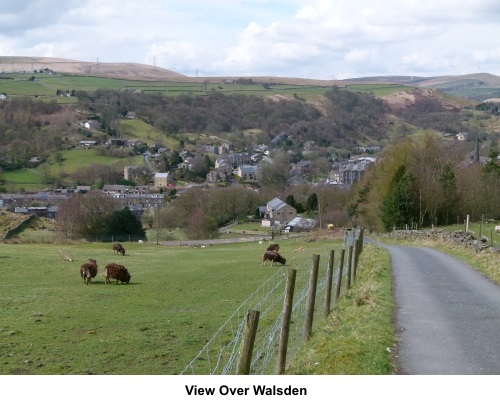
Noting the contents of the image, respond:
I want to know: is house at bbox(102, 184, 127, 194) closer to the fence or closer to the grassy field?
the grassy field

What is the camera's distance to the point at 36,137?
162 meters

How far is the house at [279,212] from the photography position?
348ft

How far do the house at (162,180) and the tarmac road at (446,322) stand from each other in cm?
12569

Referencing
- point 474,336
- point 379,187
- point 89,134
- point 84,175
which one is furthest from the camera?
point 89,134

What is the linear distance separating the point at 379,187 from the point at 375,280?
54087 mm

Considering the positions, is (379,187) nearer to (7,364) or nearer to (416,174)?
(416,174)

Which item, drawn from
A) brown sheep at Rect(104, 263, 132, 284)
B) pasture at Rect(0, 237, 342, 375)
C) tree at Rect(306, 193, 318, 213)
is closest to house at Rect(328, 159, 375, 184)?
tree at Rect(306, 193, 318, 213)

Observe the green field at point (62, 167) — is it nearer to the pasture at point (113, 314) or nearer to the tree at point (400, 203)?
the tree at point (400, 203)

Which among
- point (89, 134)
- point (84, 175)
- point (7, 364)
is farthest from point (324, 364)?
point (89, 134)

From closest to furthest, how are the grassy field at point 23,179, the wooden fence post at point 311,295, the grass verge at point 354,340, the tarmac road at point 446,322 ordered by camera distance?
the grass verge at point 354,340, the tarmac road at point 446,322, the wooden fence post at point 311,295, the grassy field at point 23,179

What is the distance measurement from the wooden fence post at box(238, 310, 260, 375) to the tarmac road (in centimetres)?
340

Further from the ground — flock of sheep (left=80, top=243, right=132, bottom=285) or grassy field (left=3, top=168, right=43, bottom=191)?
flock of sheep (left=80, top=243, right=132, bottom=285)

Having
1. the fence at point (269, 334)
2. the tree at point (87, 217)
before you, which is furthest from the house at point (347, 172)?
the fence at point (269, 334)

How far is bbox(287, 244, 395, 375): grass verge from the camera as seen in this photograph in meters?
10.5
